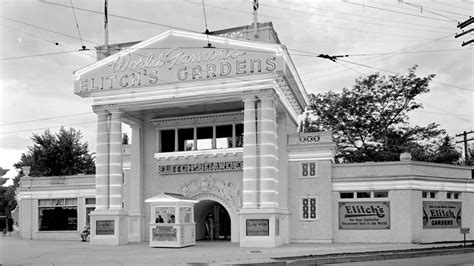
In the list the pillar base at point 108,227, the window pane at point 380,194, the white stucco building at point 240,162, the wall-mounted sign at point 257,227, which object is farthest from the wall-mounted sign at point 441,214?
the pillar base at point 108,227

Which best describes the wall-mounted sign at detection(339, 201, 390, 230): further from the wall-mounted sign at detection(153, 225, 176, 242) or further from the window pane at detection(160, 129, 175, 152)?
the window pane at detection(160, 129, 175, 152)

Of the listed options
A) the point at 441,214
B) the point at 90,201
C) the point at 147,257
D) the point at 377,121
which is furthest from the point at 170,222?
the point at 377,121

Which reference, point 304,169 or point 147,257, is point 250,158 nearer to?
point 304,169

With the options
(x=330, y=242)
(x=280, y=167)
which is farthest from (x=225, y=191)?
(x=330, y=242)

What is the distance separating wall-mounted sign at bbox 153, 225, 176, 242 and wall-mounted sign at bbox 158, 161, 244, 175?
5.71 metres

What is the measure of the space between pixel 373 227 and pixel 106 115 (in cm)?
1526

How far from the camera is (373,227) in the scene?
29359 millimetres

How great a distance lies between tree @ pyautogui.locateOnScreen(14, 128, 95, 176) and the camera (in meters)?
60.2

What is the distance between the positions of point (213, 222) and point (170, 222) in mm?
7113

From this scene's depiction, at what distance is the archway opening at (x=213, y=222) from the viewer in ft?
109

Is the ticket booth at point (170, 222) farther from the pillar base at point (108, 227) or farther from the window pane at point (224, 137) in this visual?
the window pane at point (224, 137)

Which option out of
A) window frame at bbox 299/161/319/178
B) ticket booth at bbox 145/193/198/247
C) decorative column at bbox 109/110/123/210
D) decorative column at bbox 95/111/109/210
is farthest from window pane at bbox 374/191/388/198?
decorative column at bbox 95/111/109/210

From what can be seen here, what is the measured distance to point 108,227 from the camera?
2955 centimetres

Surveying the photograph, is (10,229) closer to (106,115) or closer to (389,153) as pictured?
(106,115)
